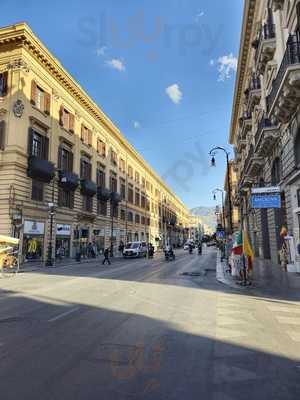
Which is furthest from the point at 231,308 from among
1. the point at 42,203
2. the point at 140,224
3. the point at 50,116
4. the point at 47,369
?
the point at 140,224

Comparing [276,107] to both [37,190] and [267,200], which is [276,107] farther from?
[37,190]

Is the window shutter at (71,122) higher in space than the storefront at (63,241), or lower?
higher

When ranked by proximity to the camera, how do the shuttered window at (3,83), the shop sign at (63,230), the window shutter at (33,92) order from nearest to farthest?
1. the shuttered window at (3,83)
2. the window shutter at (33,92)
3. the shop sign at (63,230)

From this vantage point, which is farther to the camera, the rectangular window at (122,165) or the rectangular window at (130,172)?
the rectangular window at (130,172)

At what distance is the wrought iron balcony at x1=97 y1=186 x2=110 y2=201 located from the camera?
4384 centimetres

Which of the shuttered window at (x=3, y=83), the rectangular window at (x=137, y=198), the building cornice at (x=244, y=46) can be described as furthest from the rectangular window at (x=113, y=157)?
the shuttered window at (x=3, y=83)

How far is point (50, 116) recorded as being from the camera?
3247 cm

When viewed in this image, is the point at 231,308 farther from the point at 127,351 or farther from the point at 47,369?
the point at 47,369

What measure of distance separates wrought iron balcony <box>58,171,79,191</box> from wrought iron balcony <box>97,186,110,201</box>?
7.33 metres

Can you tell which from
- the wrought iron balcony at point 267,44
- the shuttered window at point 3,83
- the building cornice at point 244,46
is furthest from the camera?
the shuttered window at point 3,83

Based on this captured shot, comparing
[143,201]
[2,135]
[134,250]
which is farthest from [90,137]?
[143,201]

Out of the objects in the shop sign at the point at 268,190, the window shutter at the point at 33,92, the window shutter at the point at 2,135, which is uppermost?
the window shutter at the point at 33,92

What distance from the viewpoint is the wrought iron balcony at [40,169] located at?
2828 centimetres

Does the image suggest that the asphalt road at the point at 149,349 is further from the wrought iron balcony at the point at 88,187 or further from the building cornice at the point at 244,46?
the wrought iron balcony at the point at 88,187
